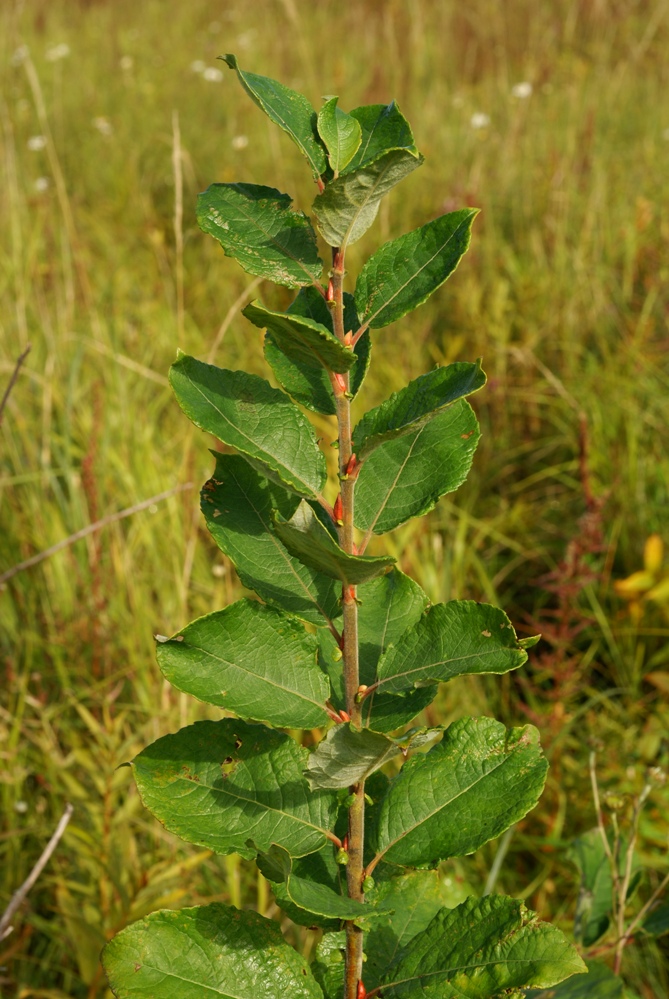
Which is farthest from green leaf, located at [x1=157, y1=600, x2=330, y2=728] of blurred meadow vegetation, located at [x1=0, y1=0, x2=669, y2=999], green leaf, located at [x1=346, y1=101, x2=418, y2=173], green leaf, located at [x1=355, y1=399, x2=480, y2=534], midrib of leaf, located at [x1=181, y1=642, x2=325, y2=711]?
blurred meadow vegetation, located at [x1=0, y1=0, x2=669, y2=999]

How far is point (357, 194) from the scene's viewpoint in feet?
1.97

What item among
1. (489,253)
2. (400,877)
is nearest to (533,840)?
(400,877)

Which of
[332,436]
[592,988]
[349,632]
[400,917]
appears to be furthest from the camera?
[332,436]

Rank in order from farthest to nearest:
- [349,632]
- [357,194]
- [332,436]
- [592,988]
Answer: [332,436] → [592,988] → [349,632] → [357,194]

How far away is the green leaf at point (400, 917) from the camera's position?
808 millimetres

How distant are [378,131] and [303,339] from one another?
18 centimetres

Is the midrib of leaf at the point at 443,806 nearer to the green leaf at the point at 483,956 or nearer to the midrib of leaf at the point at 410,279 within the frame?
the green leaf at the point at 483,956

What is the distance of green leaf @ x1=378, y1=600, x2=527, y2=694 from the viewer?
0.65 m

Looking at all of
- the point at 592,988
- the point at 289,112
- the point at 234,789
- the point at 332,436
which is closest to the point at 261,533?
the point at 234,789

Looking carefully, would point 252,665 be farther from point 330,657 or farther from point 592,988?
point 592,988

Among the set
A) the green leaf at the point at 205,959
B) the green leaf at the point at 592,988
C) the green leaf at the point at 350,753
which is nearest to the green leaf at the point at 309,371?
the green leaf at the point at 350,753

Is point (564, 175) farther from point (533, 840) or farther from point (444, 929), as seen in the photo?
point (444, 929)

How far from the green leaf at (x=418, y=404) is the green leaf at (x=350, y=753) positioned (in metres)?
0.19

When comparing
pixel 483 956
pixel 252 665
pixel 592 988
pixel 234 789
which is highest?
pixel 252 665
